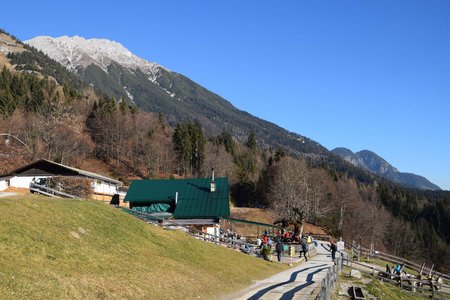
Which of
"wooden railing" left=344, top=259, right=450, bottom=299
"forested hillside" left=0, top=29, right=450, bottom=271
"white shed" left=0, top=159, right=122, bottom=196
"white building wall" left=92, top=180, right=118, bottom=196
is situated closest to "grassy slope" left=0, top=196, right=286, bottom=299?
"wooden railing" left=344, top=259, right=450, bottom=299

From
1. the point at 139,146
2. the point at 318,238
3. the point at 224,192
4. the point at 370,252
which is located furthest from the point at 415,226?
the point at 224,192

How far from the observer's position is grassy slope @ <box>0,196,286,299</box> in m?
12.6

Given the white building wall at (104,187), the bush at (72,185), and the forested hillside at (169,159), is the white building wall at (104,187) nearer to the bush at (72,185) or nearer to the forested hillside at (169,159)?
the bush at (72,185)

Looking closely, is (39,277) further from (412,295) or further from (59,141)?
(59,141)

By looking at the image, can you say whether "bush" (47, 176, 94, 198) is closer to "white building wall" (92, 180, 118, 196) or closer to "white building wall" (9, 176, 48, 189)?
"white building wall" (92, 180, 118, 196)

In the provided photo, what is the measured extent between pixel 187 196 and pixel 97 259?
2948cm

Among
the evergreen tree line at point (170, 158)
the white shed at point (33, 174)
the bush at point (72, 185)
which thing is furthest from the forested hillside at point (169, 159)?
the bush at point (72, 185)

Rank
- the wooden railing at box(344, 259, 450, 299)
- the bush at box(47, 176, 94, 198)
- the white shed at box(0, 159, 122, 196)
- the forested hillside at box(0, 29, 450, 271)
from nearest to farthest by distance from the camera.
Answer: the wooden railing at box(344, 259, 450, 299), the bush at box(47, 176, 94, 198), the white shed at box(0, 159, 122, 196), the forested hillside at box(0, 29, 450, 271)

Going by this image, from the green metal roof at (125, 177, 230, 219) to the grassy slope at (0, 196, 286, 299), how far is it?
15464 mm

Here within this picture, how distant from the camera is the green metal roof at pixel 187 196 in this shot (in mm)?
42812

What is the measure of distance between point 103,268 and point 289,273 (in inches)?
565

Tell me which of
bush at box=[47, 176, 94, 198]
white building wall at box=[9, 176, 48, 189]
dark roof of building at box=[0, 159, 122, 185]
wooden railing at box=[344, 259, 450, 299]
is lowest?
wooden railing at box=[344, 259, 450, 299]

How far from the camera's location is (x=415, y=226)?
125 metres

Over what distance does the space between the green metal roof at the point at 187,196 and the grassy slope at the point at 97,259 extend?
1546 centimetres
